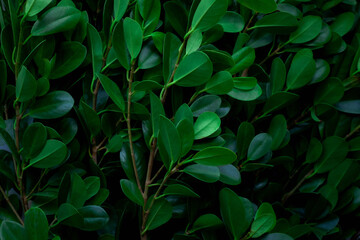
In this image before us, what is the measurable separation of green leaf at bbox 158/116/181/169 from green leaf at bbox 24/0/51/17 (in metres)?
0.20

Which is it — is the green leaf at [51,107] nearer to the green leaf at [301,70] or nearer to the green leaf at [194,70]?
the green leaf at [194,70]

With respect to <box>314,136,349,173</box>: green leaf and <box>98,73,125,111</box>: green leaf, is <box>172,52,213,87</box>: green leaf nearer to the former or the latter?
<box>98,73,125,111</box>: green leaf

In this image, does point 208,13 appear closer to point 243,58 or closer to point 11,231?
point 243,58

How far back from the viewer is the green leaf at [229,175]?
1.58 feet

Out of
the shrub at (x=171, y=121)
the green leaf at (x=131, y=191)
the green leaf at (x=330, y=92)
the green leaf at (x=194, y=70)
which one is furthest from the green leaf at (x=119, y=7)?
the green leaf at (x=330, y=92)

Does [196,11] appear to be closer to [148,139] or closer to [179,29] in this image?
[179,29]

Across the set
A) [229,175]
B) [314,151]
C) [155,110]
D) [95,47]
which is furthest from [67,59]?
[314,151]

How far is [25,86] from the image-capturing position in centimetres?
44

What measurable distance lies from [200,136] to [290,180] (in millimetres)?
266

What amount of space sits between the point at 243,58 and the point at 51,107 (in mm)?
252

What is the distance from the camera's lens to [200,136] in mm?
455

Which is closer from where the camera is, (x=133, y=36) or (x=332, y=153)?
(x=133, y=36)

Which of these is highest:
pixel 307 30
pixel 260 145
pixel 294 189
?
pixel 307 30

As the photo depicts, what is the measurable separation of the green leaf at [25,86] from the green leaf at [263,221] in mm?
304
